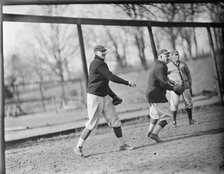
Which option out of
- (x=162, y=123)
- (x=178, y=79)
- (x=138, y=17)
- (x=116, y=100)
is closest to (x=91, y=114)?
(x=116, y=100)

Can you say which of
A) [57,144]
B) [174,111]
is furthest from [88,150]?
[174,111]

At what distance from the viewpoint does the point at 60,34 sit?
292 cm

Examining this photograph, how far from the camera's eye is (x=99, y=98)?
2.75 m

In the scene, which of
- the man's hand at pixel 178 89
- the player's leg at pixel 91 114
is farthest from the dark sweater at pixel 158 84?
the player's leg at pixel 91 114

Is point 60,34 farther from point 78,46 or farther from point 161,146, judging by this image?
point 161,146

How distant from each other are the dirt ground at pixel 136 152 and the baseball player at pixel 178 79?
0.14 meters

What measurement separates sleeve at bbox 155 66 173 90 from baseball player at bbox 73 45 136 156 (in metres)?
0.52

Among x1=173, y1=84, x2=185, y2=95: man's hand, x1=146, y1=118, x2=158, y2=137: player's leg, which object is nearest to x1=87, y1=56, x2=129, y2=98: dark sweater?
x1=146, y1=118, x2=158, y2=137: player's leg

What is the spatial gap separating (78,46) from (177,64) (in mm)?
1239

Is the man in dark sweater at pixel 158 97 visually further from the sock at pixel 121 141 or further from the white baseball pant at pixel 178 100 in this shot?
the sock at pixel 121 141

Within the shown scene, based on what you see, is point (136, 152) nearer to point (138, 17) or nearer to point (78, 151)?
point (78, 151)

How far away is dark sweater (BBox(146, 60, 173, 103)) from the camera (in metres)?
2.93

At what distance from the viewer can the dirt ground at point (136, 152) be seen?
239 cm

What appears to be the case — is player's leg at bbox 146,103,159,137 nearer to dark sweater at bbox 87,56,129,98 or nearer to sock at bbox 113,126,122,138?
sock at bbox 113,126,122,138
